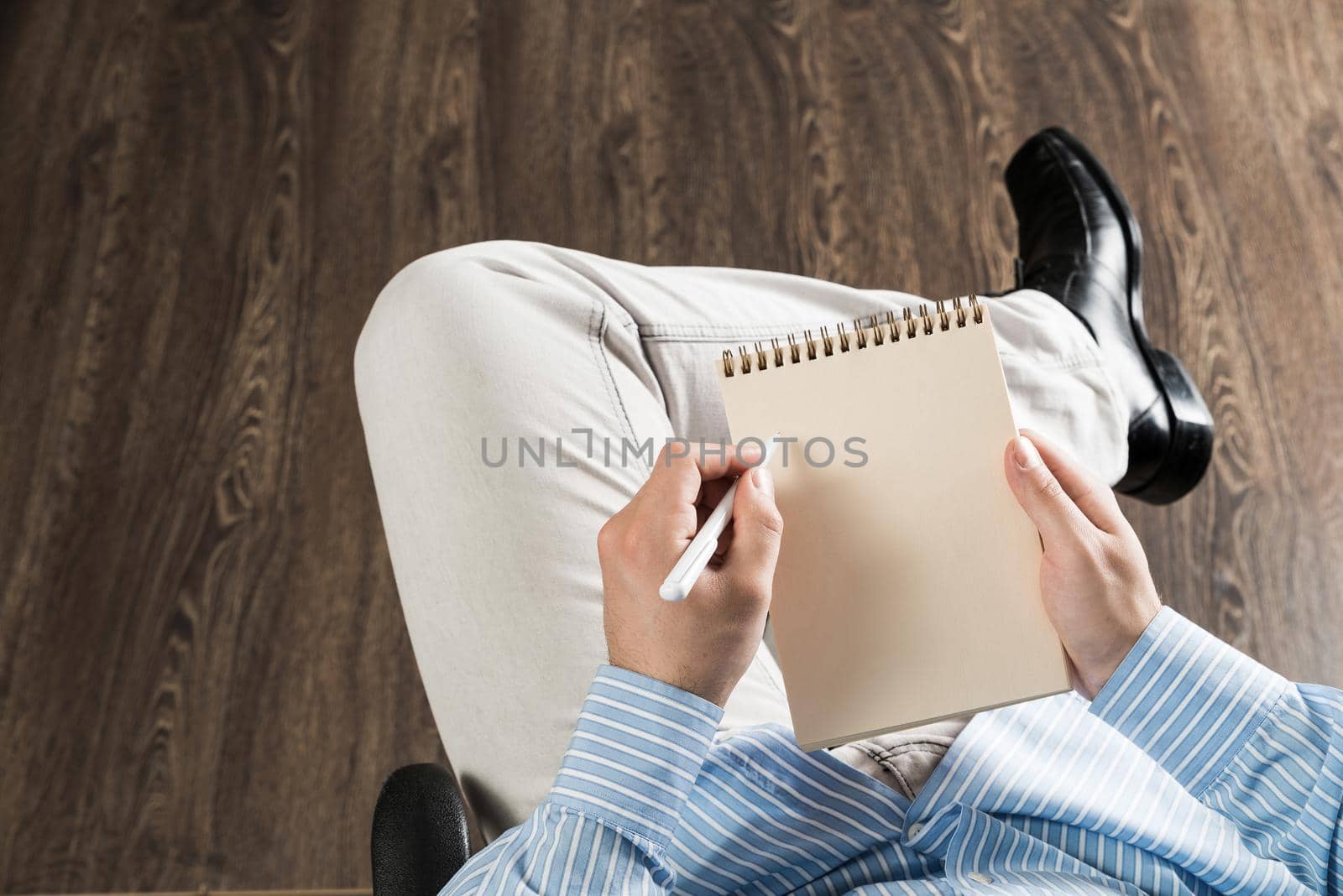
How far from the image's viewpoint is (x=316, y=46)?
1.38 meters

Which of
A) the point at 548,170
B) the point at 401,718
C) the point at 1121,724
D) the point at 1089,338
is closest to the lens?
the point at 1121,724

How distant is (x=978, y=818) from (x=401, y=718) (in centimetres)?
68

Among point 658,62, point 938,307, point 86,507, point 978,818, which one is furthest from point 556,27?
point 978,818

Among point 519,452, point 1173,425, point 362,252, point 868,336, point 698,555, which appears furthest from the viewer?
point 362,252

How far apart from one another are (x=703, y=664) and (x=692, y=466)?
0.09m

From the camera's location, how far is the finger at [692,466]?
46 cm

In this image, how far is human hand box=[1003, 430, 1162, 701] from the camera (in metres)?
0.48

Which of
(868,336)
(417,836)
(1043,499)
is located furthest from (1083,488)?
(417,836)

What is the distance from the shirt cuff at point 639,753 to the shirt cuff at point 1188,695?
21 centimetres

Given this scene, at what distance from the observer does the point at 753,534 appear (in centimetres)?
47

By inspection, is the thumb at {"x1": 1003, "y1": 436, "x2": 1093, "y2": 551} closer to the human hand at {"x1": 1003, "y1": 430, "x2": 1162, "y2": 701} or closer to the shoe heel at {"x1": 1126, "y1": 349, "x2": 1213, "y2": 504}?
the human hand at {"x1": 1003, "y1": 430, "x2": 1162, "y2": 701}

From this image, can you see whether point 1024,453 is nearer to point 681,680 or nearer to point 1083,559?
point 1083,559

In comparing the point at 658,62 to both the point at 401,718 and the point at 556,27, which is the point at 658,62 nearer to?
the point at 556,27

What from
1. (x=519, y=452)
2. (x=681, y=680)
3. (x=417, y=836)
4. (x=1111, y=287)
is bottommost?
(x=417, y=836)
